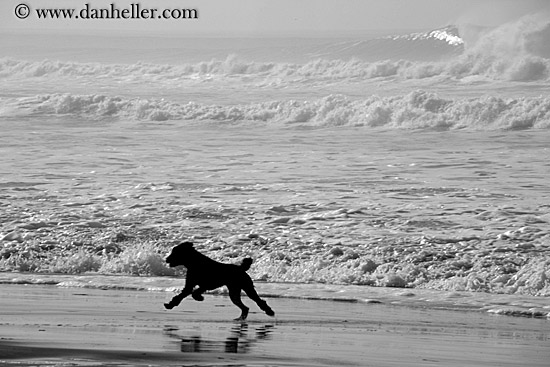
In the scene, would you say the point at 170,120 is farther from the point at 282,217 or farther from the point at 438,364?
the point at 438,364

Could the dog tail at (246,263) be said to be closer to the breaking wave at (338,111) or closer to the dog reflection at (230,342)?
the dog reflection at (230,342)

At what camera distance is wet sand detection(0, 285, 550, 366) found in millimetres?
7645

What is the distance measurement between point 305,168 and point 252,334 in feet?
63.4

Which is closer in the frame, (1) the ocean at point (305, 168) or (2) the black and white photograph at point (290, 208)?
(2) the black and white photograph at point (290, 208)

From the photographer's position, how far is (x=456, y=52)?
5309cm

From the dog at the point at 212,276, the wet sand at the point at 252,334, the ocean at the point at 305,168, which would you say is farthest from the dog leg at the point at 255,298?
the ocean at the point at 305,168

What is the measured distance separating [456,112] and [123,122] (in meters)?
12.5

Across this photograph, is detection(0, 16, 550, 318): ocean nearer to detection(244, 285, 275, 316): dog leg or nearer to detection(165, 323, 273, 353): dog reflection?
detection(244, 285, 275, 316): dog leg

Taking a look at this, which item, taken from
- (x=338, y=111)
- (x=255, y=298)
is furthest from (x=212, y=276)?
(x=338, y=111)

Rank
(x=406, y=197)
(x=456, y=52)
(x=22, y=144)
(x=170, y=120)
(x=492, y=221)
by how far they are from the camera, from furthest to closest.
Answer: (x=456, y=52) → (x=170, y=120) → (x=22, y=144) → (x=406, y=197) → (x=492, y=221)

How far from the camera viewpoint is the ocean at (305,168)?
16.3m

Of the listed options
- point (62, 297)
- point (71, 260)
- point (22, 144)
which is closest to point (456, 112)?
point (22, 144)

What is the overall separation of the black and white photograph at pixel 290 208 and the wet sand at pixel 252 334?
0.14ft

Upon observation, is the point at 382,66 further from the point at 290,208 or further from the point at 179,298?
the point at 179,298
